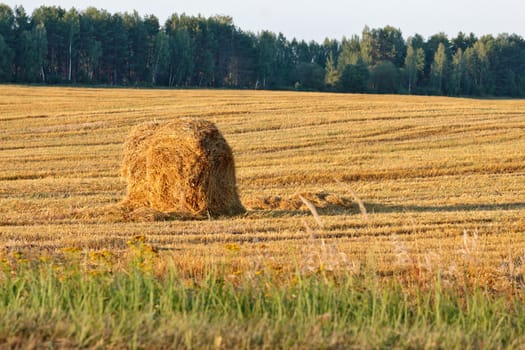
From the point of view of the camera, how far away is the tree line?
3206 inches

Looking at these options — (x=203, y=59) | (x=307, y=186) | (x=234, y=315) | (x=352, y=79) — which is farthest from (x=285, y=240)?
(x=203, y=59)

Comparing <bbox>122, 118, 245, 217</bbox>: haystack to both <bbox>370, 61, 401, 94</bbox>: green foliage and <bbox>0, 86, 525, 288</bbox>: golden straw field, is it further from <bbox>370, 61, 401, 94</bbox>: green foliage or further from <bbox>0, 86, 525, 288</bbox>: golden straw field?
<bbox>370, 61, 401, 94</bbox>: green foliage

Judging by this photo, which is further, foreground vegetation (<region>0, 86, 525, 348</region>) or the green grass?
foreground vegetation (<region>0, 86, 525, 348</region>)

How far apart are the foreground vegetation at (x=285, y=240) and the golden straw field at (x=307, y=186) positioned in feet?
0.21

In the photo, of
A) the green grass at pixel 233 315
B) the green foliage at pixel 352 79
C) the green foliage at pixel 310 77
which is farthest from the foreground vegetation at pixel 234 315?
the green foliage at pixel 310 77

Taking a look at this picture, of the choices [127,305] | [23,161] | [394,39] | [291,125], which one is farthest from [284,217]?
[394,39]

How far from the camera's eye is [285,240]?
11.0 m

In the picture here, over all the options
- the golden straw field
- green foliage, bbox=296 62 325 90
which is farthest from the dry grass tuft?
green foliage, bbox=296 62 325 90

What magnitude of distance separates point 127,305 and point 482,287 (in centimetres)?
368

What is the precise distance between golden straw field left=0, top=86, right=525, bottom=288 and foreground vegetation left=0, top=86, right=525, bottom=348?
63 millimetres

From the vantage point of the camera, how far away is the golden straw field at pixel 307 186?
9.49 meters

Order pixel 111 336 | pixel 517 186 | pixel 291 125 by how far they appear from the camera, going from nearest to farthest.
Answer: pixel 111 336, pixel 517 186, pixel 291 125

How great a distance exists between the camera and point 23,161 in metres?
22.4

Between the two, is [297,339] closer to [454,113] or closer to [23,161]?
[23,161]
